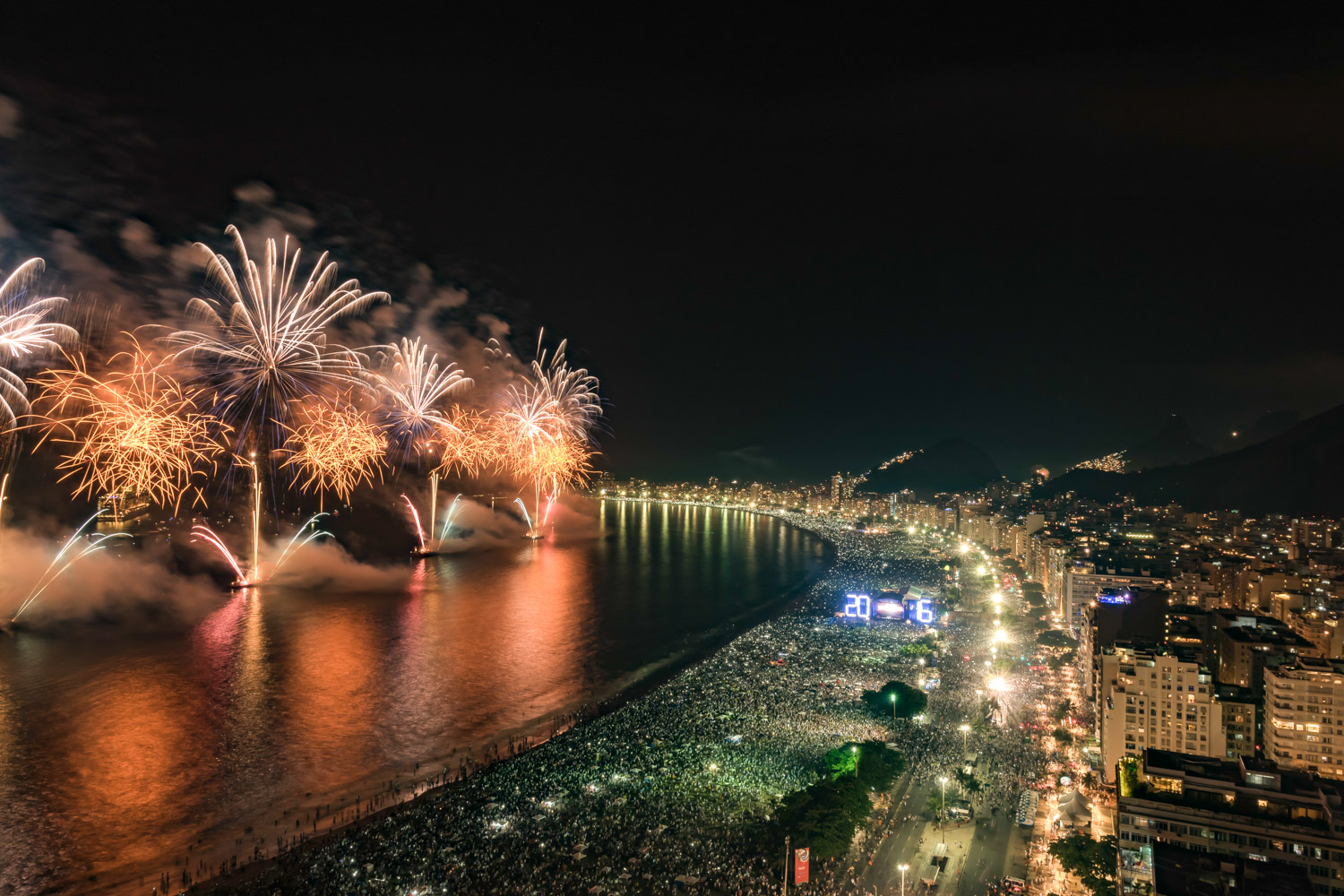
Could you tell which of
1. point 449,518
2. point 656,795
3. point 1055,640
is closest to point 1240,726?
point 1055,640

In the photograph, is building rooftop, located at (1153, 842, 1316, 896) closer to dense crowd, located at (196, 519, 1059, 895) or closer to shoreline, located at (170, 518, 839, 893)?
dense crowd, located at (196, 519, 1059, 895)

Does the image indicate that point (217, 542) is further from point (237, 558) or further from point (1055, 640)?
point (1055, 640)

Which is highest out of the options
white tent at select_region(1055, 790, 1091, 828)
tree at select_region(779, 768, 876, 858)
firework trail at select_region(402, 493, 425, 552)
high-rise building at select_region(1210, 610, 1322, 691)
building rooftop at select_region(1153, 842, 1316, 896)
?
firework trail at select_region(402, 493, 425, 552)

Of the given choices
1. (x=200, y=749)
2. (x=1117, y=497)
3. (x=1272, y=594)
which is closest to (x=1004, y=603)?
(x=1272, y=594)

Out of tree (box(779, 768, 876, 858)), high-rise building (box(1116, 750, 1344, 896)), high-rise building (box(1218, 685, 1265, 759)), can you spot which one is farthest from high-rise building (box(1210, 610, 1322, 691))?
tree (box(779, 768, 876, 858))

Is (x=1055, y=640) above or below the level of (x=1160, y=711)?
below
